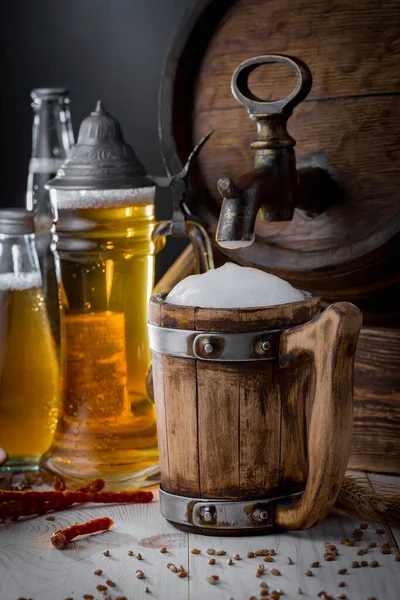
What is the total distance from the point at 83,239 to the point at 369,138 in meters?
0.41

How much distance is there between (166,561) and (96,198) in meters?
0.50

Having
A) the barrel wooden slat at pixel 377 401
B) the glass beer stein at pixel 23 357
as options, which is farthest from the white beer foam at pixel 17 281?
the barrel wooden slat at pixel 377 401

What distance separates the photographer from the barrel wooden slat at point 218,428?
104cm

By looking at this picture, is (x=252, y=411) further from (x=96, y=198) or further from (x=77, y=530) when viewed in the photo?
(x=96, y=198)

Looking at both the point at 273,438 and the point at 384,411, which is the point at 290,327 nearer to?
the point at 273,438

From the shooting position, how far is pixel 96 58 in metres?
1.74

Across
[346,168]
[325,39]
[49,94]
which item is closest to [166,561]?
[346,168]

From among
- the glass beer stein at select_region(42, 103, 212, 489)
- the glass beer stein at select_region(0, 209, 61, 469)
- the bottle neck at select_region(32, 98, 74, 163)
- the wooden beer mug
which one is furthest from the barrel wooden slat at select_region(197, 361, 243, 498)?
the bottle neck at select_region(32, 98, 74, 163)

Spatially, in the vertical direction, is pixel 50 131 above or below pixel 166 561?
above

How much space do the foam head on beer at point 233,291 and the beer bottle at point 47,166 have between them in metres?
0.46

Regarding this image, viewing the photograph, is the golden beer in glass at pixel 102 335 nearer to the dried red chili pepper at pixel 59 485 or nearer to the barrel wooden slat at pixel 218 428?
the dried red chili pepper at pixel 59 485

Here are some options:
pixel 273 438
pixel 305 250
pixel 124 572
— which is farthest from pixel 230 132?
pixel 124 572

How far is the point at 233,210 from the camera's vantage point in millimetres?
1178

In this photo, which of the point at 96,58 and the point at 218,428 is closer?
the point at 218,428
